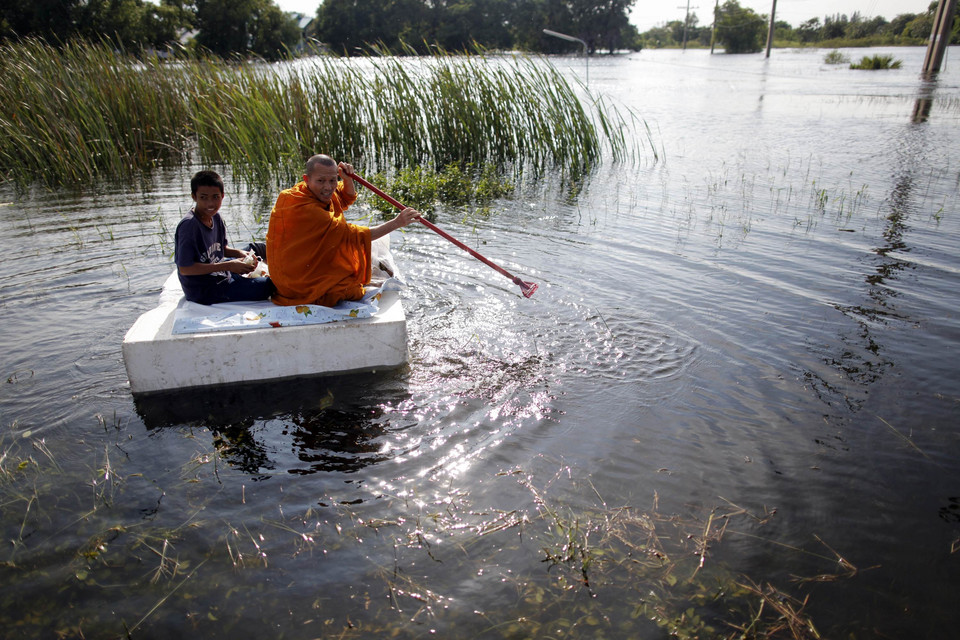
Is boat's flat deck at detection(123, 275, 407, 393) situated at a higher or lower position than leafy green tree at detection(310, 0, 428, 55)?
lower

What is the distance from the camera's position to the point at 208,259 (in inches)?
181

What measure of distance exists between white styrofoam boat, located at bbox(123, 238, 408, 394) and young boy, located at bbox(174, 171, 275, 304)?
208 millimetres

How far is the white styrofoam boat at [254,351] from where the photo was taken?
13.6 feet

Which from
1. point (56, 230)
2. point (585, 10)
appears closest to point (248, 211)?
point (56, 230)

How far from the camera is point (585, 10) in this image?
3346 inches

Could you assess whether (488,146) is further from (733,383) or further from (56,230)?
(733,383)

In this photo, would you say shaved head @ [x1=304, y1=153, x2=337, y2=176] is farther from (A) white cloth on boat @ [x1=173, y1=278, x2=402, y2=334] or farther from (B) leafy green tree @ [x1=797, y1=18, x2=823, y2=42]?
(B) leafy green tree @ [x1=797, y1=18, x2=823, y2=42]

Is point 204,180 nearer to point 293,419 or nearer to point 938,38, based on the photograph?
point 293,419

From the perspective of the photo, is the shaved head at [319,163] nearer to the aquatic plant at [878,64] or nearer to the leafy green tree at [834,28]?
the aquatic plant at [878,64]

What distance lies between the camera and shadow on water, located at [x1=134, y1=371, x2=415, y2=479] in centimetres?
370

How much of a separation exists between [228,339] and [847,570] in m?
3.65

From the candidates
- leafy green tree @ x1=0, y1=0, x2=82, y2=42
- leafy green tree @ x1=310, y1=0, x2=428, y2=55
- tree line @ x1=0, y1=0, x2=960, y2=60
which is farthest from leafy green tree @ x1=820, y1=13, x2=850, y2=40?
leafy green tree @ x1=0, y1=0, x2=82, y2=42

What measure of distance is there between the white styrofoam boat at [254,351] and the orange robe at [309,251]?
0.36 m

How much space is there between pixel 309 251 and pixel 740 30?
3385 inches
